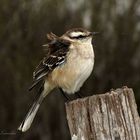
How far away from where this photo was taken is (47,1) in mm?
10320

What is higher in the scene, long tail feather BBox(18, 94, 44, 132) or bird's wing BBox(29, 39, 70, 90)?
bird's wing BBox(29, 39, 70, 90)

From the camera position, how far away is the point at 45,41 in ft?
33.5

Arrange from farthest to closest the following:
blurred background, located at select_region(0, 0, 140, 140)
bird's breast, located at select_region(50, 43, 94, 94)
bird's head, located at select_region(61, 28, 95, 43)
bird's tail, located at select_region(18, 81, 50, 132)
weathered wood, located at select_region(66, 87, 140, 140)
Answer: blurred background, located at select_region(0, 0, 140, 140), bird's head, located at select_region(61, 28, 95, 43), bird's breast, located at select_region(50, 43, 94, 94), bird's tail, located at select_region(18, 81, 50, 132), weathered wood, located at select_region(66, 87, 140, 140)

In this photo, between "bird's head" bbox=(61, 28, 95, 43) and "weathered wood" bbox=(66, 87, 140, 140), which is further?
"bird's head" bbox=(61, 28, 95, 43)

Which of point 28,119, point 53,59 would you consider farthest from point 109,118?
point 53,59

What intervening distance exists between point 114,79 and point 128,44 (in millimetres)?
660

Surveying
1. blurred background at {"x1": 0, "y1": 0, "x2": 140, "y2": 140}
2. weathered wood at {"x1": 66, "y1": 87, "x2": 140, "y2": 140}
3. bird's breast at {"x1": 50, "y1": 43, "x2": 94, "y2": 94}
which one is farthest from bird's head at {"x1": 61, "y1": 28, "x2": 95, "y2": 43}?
blurred background at {"x1": 0, "y1": 0, "x2": 140, "y2": 140}

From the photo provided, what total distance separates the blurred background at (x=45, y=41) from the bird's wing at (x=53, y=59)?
3.30 m

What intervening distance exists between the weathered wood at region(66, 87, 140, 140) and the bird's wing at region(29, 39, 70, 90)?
2.34 metres

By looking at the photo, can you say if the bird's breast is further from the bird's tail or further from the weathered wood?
the weathered wood

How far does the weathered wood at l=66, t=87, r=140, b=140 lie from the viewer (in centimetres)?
433

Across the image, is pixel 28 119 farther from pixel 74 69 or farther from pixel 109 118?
pixel 109 118

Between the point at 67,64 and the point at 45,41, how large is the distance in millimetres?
3547

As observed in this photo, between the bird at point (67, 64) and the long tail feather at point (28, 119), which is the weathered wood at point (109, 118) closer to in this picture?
the long tail feather at point (28, 119)
